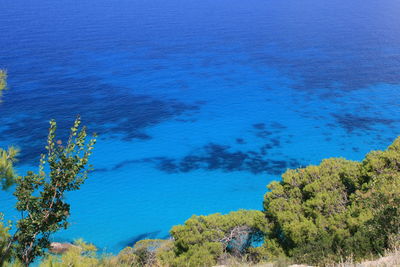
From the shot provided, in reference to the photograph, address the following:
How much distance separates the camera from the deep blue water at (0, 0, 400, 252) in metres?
19.8

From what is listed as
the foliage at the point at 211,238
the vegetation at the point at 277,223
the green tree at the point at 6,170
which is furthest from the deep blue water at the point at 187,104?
the green tree at the point at 6,170

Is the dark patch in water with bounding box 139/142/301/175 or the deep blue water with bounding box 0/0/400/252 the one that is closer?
the deep blue water with bounding box 0/0/400/252

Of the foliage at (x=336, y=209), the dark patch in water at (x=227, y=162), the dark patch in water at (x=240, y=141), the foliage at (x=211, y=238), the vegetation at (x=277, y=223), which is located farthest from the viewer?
the dark patch in water at (x=240, y=141)

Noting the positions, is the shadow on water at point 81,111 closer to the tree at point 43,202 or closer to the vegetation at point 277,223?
the vegetation at point 277,223

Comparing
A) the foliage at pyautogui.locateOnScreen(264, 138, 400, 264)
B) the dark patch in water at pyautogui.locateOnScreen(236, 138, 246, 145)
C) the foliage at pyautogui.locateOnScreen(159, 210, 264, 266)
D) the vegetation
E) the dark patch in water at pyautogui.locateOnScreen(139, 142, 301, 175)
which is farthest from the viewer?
the dark patch in water at pyautogui.locateOnScreen(236, 138, 246, 145)

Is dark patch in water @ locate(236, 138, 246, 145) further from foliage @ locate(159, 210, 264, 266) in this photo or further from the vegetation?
foliage @ locate(159, 210, 264, 266)

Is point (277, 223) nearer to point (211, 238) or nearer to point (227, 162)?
point (211, 238)

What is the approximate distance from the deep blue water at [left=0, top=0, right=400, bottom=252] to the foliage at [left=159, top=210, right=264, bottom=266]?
4959 mm

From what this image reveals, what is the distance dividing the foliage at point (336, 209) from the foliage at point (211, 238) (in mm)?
820

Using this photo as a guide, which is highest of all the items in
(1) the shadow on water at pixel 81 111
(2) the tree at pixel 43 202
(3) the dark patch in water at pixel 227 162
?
(1) the shadow on water at pixel 81 111

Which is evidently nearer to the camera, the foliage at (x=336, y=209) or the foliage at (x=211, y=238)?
the foliage at (x=336, y=209)

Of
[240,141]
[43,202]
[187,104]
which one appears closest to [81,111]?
[187,104]

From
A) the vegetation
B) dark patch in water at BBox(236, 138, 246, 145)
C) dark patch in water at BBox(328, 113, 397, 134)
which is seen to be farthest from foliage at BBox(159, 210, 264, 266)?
dark patch in water at BBox(328, 113, 397, 134)

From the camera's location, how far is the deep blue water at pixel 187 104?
19.8 meters
